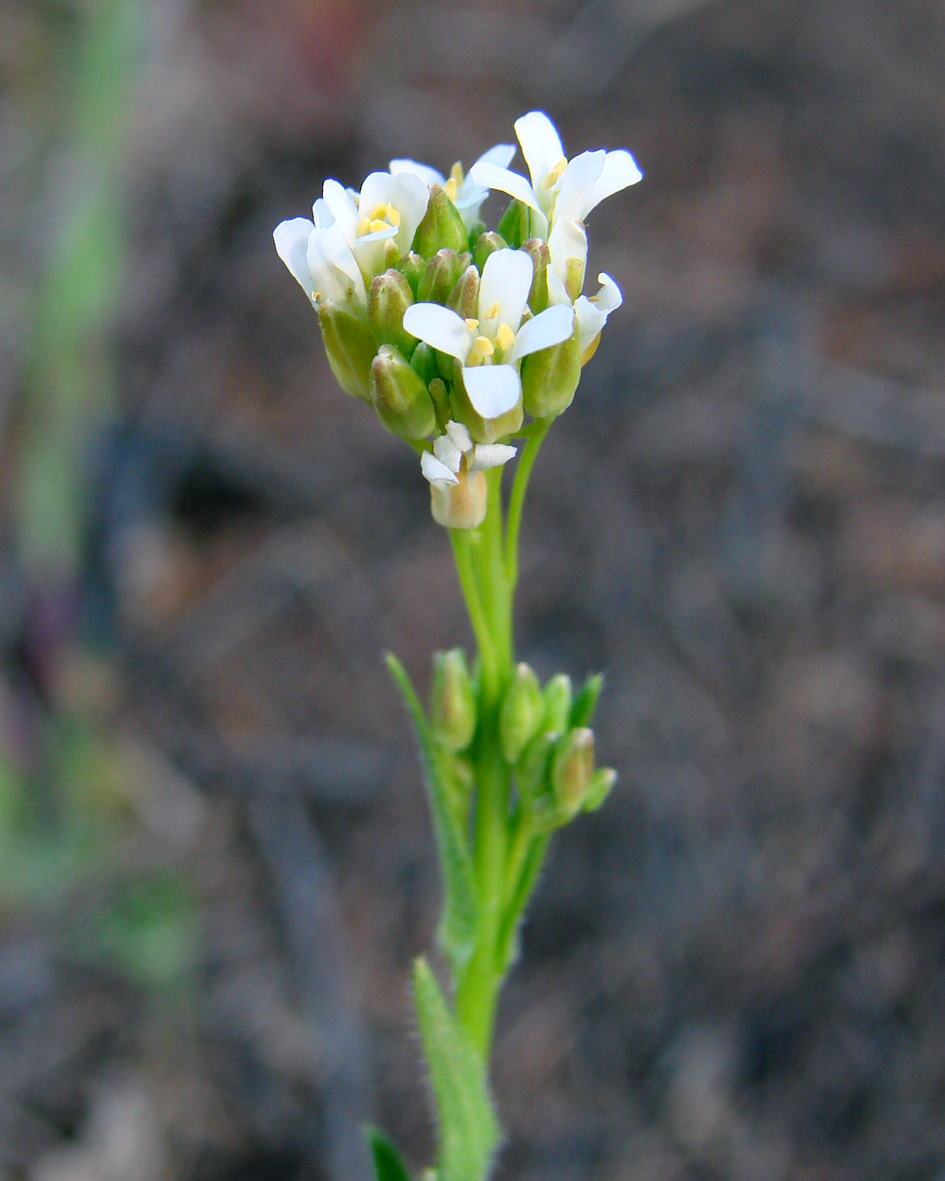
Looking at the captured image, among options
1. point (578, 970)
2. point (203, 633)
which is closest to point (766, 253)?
point (203, 633)

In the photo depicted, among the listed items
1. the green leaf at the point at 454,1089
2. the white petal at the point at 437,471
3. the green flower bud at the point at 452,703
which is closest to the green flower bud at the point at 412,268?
the white petal at the point at 437,471

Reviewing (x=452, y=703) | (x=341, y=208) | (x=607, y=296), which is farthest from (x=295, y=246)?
(x=452, y=703)

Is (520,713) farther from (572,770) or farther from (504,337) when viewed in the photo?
(504,337)

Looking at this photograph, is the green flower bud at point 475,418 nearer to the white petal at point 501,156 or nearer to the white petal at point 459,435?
the white petal at point 459,435

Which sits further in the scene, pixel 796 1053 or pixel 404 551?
pixel 404 551

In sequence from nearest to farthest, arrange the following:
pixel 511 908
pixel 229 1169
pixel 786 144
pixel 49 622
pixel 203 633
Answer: pixel 511 908 < pixel 229 1169 < pixel 49 622 < pixel 203 633 < pixel 786 144

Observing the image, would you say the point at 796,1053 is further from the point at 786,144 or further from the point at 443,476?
the point at 786,144
